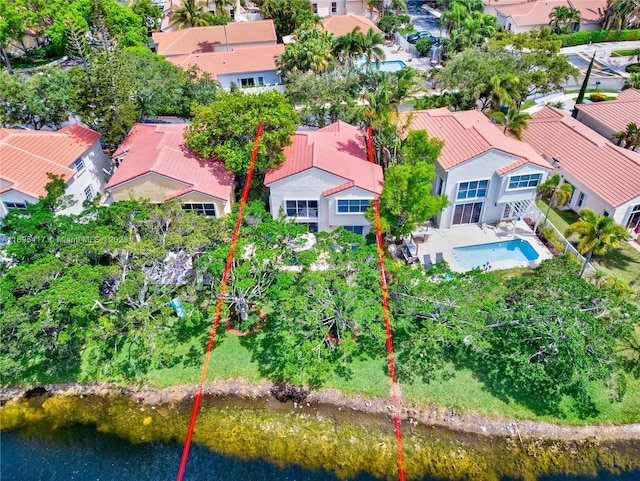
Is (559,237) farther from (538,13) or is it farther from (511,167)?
(538,13)

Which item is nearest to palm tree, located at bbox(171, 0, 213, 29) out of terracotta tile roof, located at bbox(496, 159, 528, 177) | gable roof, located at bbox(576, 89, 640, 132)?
gable roof, located at bbox(576, 89, 640, 132)

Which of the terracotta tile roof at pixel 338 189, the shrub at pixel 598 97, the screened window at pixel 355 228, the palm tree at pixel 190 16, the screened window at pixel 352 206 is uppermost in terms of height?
the palm tree at pixel 190 16

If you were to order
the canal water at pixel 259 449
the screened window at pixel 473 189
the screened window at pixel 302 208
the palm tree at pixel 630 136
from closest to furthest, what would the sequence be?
the canal water at pixel 259 449 → the screened window at pixel 302 208 → the screened window at pixel 473 189 → the palm tree at pixel 630 136

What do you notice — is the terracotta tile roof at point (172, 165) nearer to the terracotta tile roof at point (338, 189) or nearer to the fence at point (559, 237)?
the terracotta tile roof at point (338, 189)

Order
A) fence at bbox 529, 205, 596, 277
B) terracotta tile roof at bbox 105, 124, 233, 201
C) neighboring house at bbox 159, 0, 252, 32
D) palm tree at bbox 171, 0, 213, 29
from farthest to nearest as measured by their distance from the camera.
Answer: neighboring house at bbox 159, 0, 252, 32 < palm tree at bbox 171, 0, 213, 29 < terracotta tile roof at bbox 105, 124, 233, 201 < fence at bbox 529, 205, 596, 277

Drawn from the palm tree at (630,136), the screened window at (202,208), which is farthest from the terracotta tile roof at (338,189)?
the palm tree at (630,136)

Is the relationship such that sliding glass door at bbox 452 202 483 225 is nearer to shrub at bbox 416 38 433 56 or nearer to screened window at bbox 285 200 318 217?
screened window at bbox 285 200 318 217
